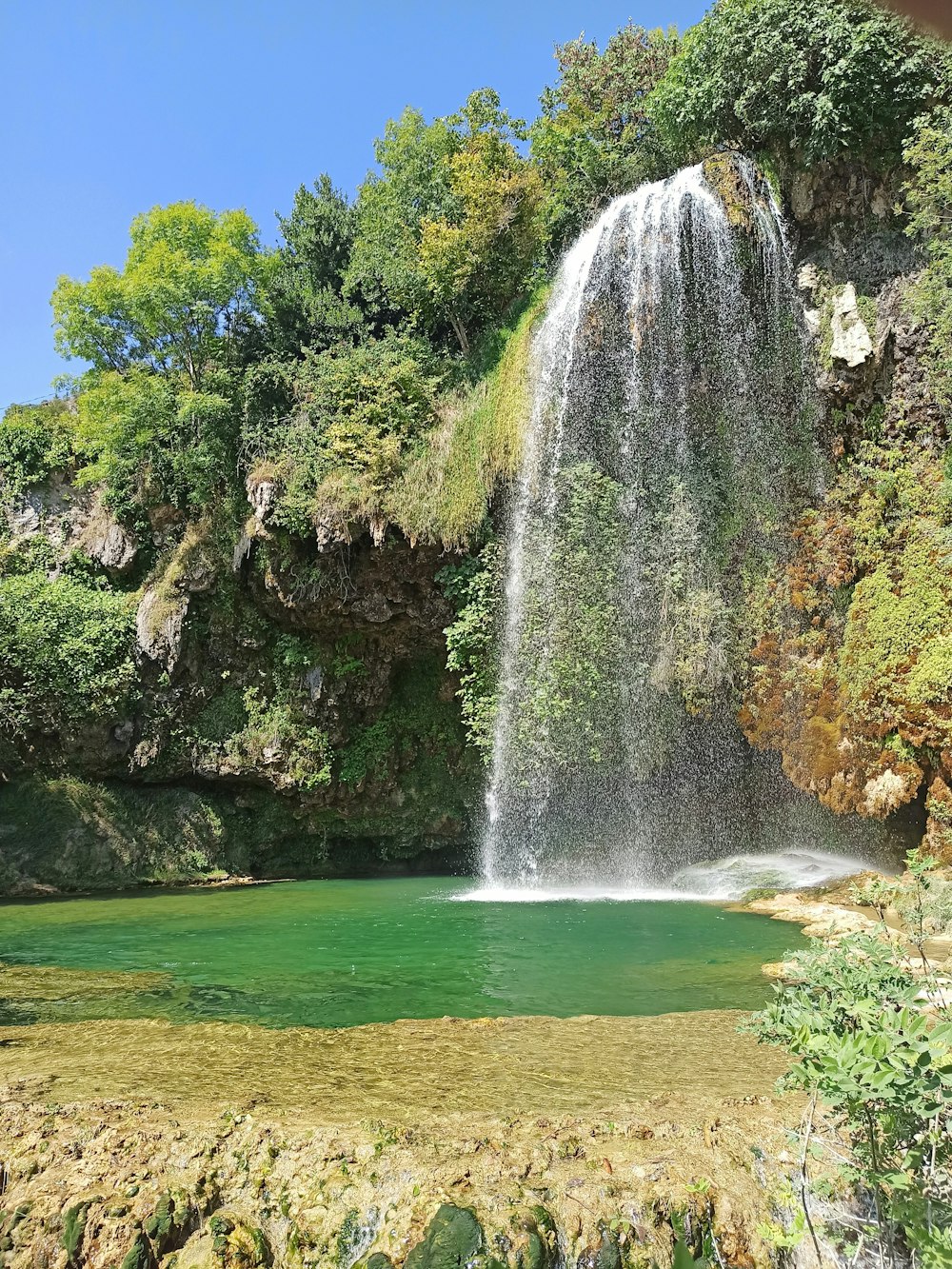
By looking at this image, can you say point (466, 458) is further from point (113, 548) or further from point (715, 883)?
point (113, 548)

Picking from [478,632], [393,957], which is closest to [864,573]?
[478,632]

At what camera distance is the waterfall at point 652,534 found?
47.3 feet

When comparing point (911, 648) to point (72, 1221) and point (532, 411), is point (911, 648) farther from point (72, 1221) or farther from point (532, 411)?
point (72, 1221)

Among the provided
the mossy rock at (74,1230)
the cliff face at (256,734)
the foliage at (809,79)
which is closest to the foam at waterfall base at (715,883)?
the cliff face at (256,734)

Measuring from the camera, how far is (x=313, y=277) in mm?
20188

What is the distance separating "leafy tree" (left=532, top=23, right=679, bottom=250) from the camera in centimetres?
1798

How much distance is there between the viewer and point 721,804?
1512 cm

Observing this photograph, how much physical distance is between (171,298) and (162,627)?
26.0 ft

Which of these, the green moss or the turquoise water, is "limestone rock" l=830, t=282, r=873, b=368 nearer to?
the turquoise water

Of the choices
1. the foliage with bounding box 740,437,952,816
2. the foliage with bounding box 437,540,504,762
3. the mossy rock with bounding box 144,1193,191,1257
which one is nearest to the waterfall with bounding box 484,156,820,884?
the foliage with bounding box 437,540,504,762

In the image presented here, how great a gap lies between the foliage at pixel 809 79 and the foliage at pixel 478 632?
26.6 ft

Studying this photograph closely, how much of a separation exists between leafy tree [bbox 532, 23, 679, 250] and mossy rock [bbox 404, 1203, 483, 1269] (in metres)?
18.2

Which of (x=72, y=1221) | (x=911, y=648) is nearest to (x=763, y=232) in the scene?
(x=911, y=648)

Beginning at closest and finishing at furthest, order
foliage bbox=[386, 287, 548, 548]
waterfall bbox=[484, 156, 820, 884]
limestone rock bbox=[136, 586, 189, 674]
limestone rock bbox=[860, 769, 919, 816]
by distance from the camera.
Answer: limestone rock bbox=[860, 769, 919, 816]
waterfall bbox=[484, 156, 820, 884]
foliage bbox=[386, 287, 548, 548]
limestone rock bbox=[136, 586, 189, 674]
